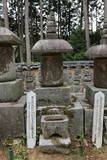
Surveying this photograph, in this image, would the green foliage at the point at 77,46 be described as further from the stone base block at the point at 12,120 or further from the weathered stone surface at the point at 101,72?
the stone base block at the point at 12,120

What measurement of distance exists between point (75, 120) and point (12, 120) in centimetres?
107

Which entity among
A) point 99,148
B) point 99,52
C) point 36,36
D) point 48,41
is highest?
point 36,36

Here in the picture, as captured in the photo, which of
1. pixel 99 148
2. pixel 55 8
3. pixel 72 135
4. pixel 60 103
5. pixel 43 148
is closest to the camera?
pixel 43 148

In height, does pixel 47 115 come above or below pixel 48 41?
below

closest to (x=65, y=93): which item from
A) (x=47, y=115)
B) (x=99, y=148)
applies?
(x=47, y=115)

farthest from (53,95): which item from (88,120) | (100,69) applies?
(100,69)

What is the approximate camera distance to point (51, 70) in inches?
145

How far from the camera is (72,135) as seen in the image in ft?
11.2

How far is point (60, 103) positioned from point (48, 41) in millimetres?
1149

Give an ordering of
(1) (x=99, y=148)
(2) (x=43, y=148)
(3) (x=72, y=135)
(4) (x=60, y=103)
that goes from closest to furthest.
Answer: (2) (x=43, y=148) < (1) (x=99, y=148) < (3) (x=72, y=135) < (4) (x=60, y=103)

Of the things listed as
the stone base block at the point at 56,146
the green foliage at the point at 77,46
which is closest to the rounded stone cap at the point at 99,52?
the stone base block at the point at 56,146

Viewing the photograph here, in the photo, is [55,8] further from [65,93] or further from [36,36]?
[65,93]

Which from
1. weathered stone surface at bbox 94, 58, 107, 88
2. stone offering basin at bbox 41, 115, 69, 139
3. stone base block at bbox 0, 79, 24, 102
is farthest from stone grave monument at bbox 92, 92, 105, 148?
stone base block at bbox 0, 79, 24, 102

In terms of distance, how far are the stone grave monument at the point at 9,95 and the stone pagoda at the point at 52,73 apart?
0.43 m
